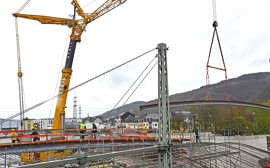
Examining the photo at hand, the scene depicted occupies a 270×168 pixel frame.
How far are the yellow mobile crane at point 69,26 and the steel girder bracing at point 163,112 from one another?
13609 millimetres

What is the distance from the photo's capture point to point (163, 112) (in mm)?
5809

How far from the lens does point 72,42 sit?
74.5 feet

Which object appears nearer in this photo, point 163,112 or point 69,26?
point 163,112

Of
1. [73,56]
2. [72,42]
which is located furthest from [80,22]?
[73,56]

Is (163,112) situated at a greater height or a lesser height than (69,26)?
lesser

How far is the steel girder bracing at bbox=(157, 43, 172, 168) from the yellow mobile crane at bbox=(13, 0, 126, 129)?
13.6 m

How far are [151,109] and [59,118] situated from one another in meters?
12.6

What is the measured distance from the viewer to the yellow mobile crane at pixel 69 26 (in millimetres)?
19922

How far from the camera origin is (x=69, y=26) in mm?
23688

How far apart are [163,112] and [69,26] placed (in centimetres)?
2097

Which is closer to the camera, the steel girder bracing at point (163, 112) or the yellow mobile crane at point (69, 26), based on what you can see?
the steel girder bracing at point (163, 112)

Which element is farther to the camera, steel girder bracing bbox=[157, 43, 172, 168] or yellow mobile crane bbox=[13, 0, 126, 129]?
yellow mobile crane bbox=[13, 0, 126, 129]

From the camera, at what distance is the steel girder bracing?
562 cm

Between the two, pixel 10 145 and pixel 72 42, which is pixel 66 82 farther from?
pixel 10 145
